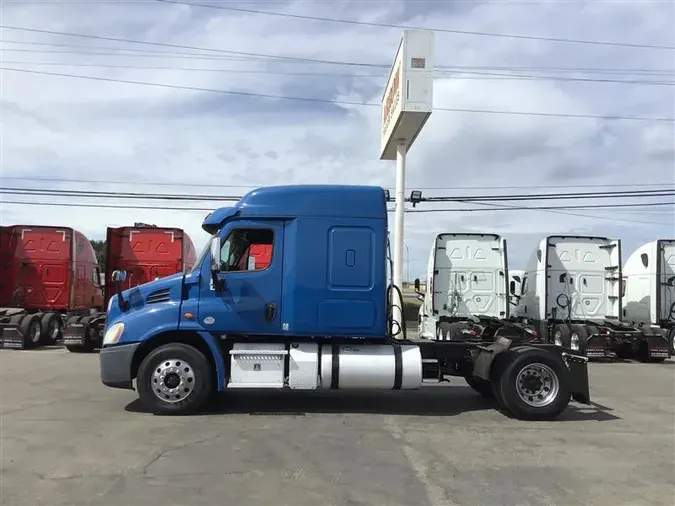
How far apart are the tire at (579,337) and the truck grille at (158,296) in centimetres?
1191

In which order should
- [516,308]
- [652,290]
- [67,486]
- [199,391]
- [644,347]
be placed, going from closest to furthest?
[67,486] < [199,391] < [644,347] < [652,290] < [516,308]

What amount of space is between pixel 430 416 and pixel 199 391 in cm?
322

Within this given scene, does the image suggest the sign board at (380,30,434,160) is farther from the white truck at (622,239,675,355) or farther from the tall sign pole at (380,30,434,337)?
the white truck at (622,239,675,355)

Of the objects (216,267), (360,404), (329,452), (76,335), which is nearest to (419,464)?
(329,452)

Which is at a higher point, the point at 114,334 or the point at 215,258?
the point at 215,258

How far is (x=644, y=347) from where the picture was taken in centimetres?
1686

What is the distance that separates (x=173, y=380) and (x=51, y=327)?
40.8 ft

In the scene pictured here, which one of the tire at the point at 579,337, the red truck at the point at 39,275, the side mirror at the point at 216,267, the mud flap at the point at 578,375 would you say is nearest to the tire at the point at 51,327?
the red truck at the point at 39,275

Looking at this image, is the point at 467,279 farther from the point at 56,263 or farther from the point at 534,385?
the point at 56,263

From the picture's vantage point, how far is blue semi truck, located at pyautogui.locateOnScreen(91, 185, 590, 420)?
8.28 meters

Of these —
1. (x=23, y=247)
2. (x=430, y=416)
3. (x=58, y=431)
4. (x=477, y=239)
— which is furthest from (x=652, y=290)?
(x=23, y=247)

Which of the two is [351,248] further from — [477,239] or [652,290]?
A: [652,290]

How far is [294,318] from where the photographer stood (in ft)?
27.4

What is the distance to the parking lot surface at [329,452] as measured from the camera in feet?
16.7
